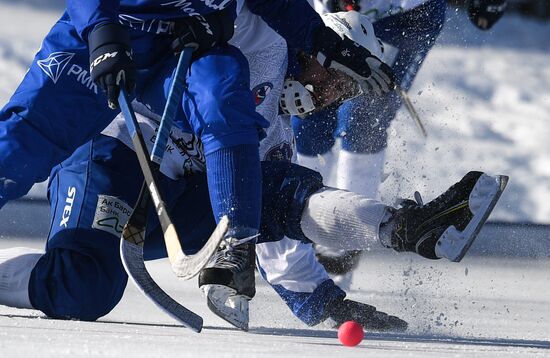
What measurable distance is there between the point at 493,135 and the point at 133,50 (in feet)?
8.94

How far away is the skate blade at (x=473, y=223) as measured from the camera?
2373 mm

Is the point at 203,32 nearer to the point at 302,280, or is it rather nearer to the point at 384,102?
the point at 302,280

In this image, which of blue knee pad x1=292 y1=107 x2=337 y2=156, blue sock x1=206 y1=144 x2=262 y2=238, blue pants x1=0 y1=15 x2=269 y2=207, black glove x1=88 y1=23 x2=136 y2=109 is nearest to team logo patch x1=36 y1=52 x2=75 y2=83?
blue pants x1=0 y1=15 x2=269 y2=207

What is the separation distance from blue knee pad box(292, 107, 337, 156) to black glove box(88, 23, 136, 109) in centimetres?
133

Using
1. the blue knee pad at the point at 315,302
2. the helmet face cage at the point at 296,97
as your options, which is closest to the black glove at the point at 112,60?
the helmet face cage at the point at 296,97

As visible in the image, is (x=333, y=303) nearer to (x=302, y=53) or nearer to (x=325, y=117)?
(x=302, y=53)

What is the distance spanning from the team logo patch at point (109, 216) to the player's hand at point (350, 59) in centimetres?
57

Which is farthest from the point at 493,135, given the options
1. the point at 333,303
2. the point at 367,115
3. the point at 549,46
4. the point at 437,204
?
the point at 437,204

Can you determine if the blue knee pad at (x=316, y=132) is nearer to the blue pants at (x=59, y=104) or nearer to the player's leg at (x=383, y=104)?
the player's leg at (x=383, y=104)

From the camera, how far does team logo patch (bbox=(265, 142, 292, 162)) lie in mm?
2994

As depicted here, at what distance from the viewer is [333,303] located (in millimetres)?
3023

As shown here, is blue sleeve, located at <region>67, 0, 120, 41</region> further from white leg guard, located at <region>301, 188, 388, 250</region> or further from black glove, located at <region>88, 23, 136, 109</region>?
white leg guard, located at <region>301, 188, 388, 250</region>

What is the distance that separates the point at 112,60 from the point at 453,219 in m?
0.75

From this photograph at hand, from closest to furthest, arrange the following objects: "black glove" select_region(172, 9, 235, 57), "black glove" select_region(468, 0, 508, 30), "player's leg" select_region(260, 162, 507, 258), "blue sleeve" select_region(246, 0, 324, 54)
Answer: "player's leg" select_region(260, 162, 507, 258), "black glove" select_region(172, 9, 235, 57), "blue sleeve" select_region(246, 0, 324, 54), "black glove" select_region(468, 0, 508, 30)
